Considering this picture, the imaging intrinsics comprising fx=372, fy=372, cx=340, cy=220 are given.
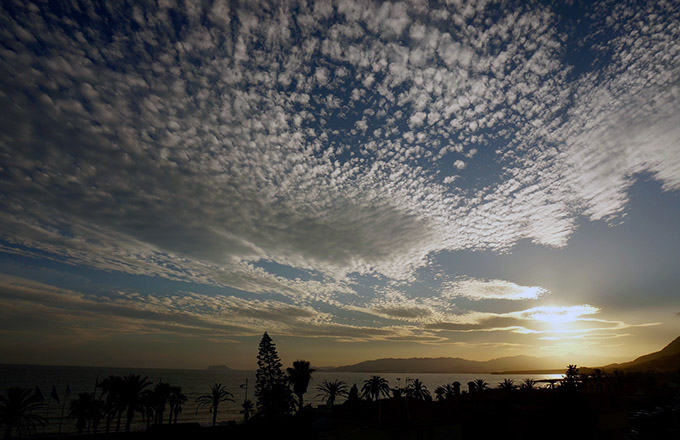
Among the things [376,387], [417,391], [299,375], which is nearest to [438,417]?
[299,375]

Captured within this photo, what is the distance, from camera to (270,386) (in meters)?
80.2

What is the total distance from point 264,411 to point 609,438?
57.9 metres

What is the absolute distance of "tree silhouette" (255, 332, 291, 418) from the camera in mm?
74750

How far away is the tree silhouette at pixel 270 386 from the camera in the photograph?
74750 millimetres

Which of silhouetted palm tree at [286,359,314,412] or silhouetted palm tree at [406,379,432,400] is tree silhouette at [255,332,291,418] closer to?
silhouetted palm tree at [286,359,314,412]

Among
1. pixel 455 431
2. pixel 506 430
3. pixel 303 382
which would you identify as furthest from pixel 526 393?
pixel 303 382

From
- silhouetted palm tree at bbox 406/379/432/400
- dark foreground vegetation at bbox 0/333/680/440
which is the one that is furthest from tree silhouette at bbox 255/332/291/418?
silhouetted palm tree at bbox 406/379/432/400

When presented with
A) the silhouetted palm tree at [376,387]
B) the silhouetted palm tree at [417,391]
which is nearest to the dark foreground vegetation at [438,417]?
the silhouetted palm tree at [376,387]

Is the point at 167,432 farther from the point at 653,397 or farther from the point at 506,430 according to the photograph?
the point at 653,397

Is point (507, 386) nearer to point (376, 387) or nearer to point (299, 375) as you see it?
point (376, 387)

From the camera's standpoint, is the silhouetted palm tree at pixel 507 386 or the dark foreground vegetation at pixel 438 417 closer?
the dark foreground vegetation at pixel 438 417

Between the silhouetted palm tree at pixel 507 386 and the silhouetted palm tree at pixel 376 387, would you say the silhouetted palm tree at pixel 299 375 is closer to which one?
the silhouetted palm tree at pixel 376 387

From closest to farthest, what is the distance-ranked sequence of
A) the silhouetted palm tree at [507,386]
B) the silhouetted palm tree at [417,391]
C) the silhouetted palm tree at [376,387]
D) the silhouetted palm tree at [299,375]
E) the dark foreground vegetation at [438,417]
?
the dark foreground vegetation at [438,417]
the silhouetted palm tree at [507,386]
the silhouetted palm tree at [299,375]
the silhouetted palm tree at [417,391]
the silhouetted palm tree at [376,387]

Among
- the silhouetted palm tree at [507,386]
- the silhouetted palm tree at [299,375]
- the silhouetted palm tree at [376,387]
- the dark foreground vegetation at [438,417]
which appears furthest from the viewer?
the silhouetted palm tree at [376,387]
